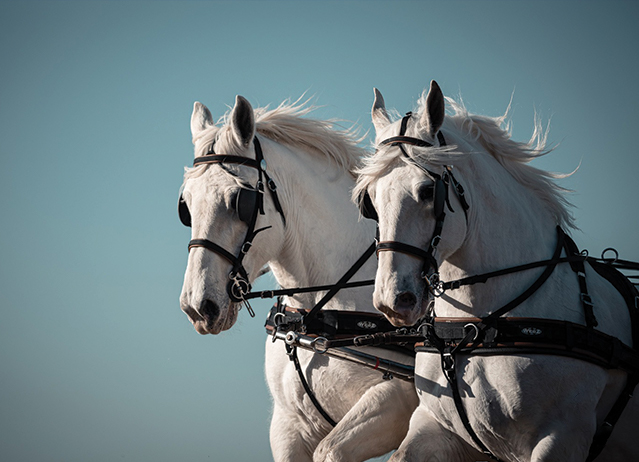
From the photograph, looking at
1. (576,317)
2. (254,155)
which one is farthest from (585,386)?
(254,155)

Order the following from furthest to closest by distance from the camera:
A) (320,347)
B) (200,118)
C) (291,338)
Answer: (200,118), (291,338), (320,347)

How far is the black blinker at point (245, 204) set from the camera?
5426mm

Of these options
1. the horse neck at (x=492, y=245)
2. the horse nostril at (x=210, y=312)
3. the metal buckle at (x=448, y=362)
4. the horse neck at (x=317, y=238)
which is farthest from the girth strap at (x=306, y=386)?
the metal buckle at (x=448, y=362)

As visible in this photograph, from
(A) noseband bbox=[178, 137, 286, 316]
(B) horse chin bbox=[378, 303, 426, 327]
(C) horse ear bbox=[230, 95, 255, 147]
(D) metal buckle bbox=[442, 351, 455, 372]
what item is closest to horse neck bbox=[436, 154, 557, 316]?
(D) metal buckle bbox=[442, 351, 455, 372]

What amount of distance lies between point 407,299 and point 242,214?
1742mm

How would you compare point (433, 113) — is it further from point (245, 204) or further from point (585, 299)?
point (245, 204)

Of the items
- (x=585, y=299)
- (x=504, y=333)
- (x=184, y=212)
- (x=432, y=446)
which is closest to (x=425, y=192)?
(x=504, y=333)

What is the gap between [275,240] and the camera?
5.70 meters

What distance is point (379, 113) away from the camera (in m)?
5.45

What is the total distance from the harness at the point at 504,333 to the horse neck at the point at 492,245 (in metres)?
0.06

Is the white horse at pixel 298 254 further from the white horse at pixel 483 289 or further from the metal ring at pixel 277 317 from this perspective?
the white horse at pixel 483 289

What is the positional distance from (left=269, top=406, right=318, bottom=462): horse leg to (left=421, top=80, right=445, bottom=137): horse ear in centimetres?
264

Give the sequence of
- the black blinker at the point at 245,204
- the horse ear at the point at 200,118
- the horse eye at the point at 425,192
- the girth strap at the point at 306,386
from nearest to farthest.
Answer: the horse eye at the point at 425,192, the black blinker at the point at 245,204, the girth strap at the point at 306,386, the horse ear at the point at 200,118

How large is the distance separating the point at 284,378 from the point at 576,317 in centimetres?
237
